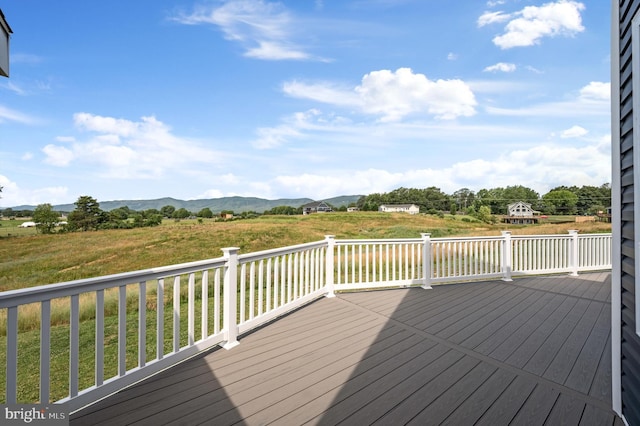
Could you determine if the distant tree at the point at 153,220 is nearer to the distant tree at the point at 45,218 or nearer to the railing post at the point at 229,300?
the distant tree at the point at 45,218

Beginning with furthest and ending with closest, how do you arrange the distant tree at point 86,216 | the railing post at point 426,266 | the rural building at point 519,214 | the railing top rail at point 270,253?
the rural building at point 519,214 → the distant tree at point 86,216 → the railing post at point 426,266 → the railing top rail at point 270,253

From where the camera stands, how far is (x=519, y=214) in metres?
40.4

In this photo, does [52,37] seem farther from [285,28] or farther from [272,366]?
[272,366]

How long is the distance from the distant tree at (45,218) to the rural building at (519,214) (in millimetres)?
58165

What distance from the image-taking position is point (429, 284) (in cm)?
510

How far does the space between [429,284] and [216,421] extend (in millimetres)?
4259

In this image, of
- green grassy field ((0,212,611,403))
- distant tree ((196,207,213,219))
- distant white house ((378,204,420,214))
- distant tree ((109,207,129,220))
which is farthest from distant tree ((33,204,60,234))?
distant white house ((378,204,420,214))

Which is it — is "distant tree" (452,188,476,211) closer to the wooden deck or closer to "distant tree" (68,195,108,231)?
the wooden deck

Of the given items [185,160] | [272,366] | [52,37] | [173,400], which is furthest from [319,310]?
[185,160]

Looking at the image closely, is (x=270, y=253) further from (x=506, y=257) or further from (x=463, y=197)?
(x=463, y=197)

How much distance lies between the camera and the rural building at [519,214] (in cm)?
3872

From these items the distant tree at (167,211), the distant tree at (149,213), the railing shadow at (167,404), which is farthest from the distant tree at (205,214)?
the railing shadow at (167,404)

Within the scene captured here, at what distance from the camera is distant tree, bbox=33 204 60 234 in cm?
3397

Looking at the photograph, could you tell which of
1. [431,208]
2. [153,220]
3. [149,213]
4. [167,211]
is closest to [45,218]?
[149,213]
